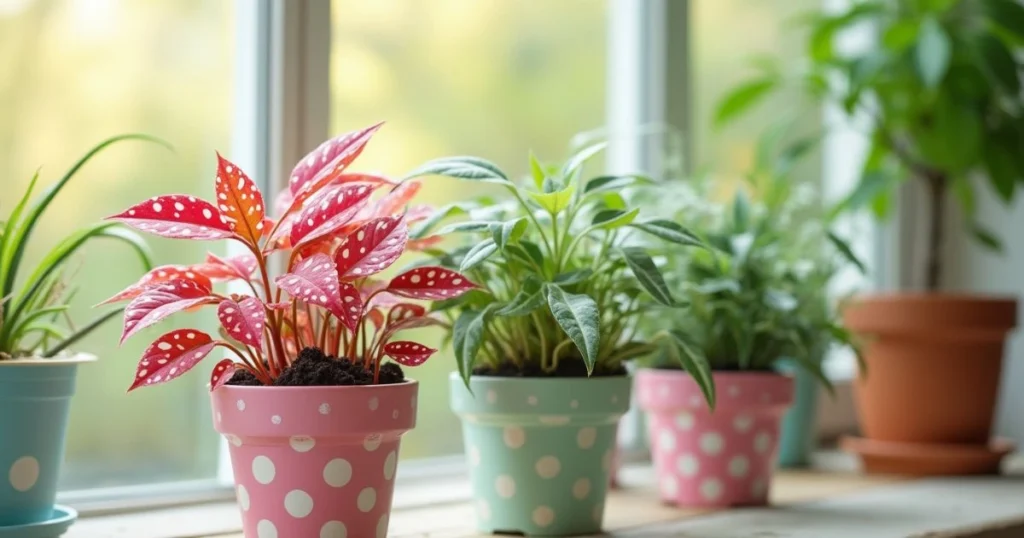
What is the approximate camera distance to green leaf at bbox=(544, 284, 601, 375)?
3.20 ft

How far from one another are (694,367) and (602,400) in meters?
0.10

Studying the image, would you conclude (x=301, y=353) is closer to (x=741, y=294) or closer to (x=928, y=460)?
(x=741, y=294)

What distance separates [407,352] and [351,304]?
3.6 inches

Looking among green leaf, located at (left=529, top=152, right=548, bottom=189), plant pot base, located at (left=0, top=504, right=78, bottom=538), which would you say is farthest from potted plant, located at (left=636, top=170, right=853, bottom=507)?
plant pot base, located at (left=0, top=504, right=78, bottom=538)

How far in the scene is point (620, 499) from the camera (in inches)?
57.2

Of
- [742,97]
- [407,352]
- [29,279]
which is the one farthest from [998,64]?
[29,279]

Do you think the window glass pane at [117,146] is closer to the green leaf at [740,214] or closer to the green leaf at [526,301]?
the green leaf at [526,301]

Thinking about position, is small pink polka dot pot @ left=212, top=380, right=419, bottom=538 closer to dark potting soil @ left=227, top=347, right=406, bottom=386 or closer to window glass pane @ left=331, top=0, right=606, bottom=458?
dark potting soil @ left=227, top=347, right=406, bottom=386

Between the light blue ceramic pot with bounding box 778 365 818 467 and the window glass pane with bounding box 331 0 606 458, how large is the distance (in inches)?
21.1

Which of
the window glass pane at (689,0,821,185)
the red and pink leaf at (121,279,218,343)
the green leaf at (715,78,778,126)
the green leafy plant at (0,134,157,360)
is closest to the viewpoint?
the red and pink leaf at (121,279,218,343)

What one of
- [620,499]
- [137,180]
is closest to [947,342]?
[620,499]

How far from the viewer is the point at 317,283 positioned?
922 millimetres

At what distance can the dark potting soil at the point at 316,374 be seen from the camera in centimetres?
98

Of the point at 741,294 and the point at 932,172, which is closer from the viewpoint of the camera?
the point at 741,294
